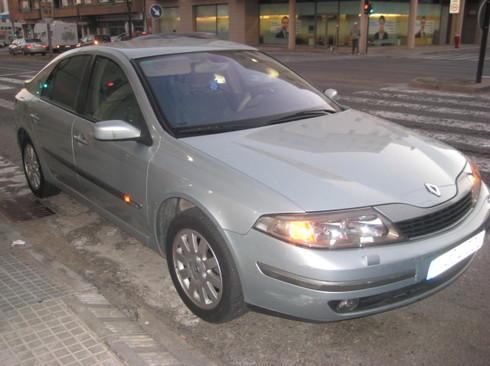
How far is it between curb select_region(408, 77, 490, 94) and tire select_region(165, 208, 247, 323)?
10.8 m

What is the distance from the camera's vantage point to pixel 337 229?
100 inches

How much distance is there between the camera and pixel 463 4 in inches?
1489

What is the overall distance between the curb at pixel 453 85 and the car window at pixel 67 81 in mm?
10060

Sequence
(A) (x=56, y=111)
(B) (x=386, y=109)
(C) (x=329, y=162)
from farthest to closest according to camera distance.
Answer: (B) (x=386, y=109), (A) (x=56, y=111), (C) (x=329, y=162)

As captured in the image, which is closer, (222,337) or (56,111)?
(222,337)

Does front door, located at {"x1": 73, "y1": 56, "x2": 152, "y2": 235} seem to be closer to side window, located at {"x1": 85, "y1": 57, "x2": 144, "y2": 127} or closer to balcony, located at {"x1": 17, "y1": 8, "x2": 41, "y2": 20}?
side window, located at {"x1": 85, "y1": 57, "x2": 144, "y2": 127}

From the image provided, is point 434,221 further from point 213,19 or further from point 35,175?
point 213,19

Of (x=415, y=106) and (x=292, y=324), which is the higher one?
(x=415, y=106)

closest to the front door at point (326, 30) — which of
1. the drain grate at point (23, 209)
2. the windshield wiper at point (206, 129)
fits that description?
the drain grate at point (23, 209)

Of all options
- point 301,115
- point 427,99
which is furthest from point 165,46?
point 427,99

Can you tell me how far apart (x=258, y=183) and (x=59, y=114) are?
2429 millimetres

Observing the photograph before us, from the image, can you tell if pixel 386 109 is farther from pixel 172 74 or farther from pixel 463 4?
pixel 463 4

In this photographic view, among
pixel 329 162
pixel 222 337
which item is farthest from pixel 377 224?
pixel 222 337

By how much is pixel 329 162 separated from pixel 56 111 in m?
2.65
